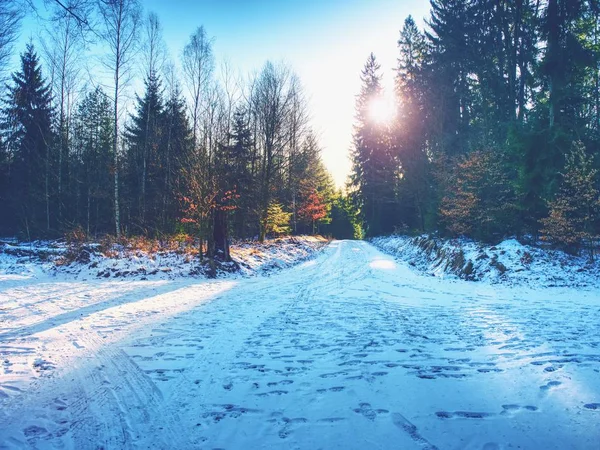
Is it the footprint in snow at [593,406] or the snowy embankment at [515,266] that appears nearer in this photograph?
the footprint in snow at [593,406]

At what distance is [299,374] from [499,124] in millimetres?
17663

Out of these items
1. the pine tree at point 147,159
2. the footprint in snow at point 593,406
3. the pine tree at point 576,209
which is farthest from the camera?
→ the pine tree at point 147,159

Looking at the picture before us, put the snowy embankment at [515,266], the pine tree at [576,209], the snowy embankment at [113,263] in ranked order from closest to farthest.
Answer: the snowy embankment at [515,266], the pine tree at [576,209], the snowy embankment at [113,263]

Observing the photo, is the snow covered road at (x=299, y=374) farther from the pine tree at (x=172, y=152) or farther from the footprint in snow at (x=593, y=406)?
the pine tree at (x=172, y=152)

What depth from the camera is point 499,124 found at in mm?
15961

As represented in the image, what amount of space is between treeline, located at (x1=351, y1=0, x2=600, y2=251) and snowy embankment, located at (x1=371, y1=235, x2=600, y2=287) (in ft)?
2.52

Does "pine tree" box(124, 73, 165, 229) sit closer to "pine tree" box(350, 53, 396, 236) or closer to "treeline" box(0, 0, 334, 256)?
"treeline" box(0, 0, 334, 256)

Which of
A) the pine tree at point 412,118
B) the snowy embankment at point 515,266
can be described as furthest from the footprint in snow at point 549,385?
the pine tree at point 412,118

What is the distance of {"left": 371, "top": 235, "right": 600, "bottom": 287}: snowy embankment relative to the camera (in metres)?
8.96

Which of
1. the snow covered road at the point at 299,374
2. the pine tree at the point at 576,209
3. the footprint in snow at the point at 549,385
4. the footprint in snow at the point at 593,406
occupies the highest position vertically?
the pine tree at the point at 576,209

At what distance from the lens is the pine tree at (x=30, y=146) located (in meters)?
22.3

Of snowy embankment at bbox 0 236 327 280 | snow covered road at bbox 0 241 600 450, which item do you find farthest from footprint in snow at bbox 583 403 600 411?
snowy embankment at bbox 0 236 327 280

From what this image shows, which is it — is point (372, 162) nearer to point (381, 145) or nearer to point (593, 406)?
point (381, 145)

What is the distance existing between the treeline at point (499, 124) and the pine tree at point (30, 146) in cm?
2678
